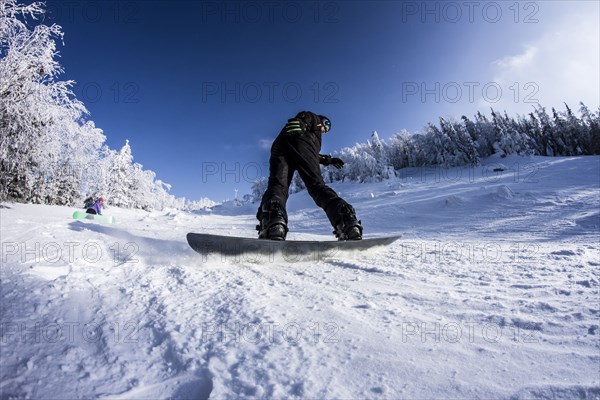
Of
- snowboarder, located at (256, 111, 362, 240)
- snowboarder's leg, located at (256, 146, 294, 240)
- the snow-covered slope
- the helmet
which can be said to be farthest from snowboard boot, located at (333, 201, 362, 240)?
the helmet

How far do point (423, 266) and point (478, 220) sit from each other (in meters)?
3.05

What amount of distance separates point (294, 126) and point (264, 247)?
1272 mm

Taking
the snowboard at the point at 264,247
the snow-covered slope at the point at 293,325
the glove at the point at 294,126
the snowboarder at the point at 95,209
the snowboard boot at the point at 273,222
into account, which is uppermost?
the glove at the point at 294,126

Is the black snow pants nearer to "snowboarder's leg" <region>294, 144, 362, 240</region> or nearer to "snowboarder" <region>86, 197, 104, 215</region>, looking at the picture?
"snowboarder's leg" <region>294, 144, 362, 240</region>

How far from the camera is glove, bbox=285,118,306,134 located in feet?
9.07

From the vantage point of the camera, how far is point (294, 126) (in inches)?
110

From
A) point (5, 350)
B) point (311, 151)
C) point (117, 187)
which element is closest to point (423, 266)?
point (311, 151)

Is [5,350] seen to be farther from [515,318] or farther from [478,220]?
[478,220]

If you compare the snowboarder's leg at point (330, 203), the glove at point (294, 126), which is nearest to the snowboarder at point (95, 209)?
the glove at point (294, 126)

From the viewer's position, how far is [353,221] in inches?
93.0

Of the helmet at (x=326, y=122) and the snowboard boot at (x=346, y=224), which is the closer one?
the snowboard boot at (x=346, y=224)

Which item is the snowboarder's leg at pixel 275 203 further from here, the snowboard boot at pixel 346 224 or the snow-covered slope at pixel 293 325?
the snowboard boot at pixel 346 224

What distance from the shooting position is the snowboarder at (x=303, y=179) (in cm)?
230

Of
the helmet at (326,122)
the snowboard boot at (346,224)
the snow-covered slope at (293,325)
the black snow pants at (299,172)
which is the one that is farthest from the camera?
the helmet at (326,122)
